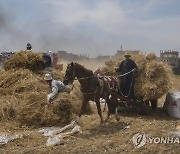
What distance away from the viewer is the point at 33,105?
955 centimetres

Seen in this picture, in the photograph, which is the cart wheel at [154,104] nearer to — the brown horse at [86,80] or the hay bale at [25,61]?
the brown horse at [86,80]

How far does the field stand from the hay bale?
232cm

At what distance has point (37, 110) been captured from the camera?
944cm

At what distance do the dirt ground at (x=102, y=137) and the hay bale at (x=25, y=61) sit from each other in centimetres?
230

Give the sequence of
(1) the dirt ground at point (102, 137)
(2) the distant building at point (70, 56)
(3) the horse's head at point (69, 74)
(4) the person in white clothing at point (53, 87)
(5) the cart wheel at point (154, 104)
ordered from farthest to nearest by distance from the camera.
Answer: (2) the distant building at point (70, 56) < (5) the cart wheel at point (154, 104) < (4) the person in white clothing at point (53, 87) < (3) the horse's head at point (69, 74) < (1) the dirt ground at point (102, 137)

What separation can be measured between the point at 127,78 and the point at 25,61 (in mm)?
3230

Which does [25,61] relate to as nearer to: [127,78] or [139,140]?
[127,78]

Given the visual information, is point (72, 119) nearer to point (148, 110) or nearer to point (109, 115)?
point (109, 115)

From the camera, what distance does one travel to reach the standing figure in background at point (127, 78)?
11070mm

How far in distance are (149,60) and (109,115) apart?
2344 millimetres

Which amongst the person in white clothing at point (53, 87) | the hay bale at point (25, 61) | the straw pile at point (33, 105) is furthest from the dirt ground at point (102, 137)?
the hay bale at point (25, 61)

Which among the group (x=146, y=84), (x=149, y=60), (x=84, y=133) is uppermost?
(x=149, y=60)

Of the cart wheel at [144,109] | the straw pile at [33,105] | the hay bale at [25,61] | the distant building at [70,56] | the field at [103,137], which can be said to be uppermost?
the distant building at [70,56]

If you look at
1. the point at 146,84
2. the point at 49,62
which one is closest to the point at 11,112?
the point at 49,62
